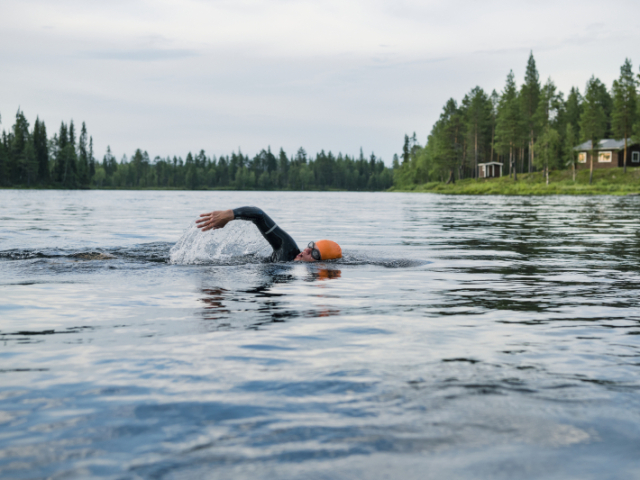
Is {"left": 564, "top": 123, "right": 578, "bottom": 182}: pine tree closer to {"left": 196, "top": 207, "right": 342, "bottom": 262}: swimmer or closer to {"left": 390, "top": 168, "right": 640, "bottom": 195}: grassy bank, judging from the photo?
{"left": 390, "top": 168, "right": 640, "bottom": 195}: grassy bank

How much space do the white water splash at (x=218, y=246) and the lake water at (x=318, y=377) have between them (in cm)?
233

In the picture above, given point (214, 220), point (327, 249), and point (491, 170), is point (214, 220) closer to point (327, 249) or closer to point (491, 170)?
point (327, 249)

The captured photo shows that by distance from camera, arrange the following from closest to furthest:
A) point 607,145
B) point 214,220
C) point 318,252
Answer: point 214,220 → point 318,252 → point 607,145

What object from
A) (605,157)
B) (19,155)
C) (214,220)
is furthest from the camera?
(19,155)

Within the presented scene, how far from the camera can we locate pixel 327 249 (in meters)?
12.4

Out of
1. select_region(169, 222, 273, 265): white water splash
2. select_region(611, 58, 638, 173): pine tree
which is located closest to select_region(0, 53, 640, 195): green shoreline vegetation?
select_region(611, 58, 638, 173): pine tree

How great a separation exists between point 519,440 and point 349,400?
3.56 feet

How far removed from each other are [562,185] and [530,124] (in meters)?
16.9

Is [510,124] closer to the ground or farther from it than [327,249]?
farther from it

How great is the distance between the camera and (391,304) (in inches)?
304

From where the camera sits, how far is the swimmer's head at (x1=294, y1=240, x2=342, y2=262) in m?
12.2

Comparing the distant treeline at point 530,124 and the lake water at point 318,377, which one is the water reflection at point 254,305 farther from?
the distant treeline at point 530,124

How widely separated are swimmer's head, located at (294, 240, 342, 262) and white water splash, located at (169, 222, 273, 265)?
4.52 feet

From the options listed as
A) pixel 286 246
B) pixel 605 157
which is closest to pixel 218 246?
pixel 286 246
